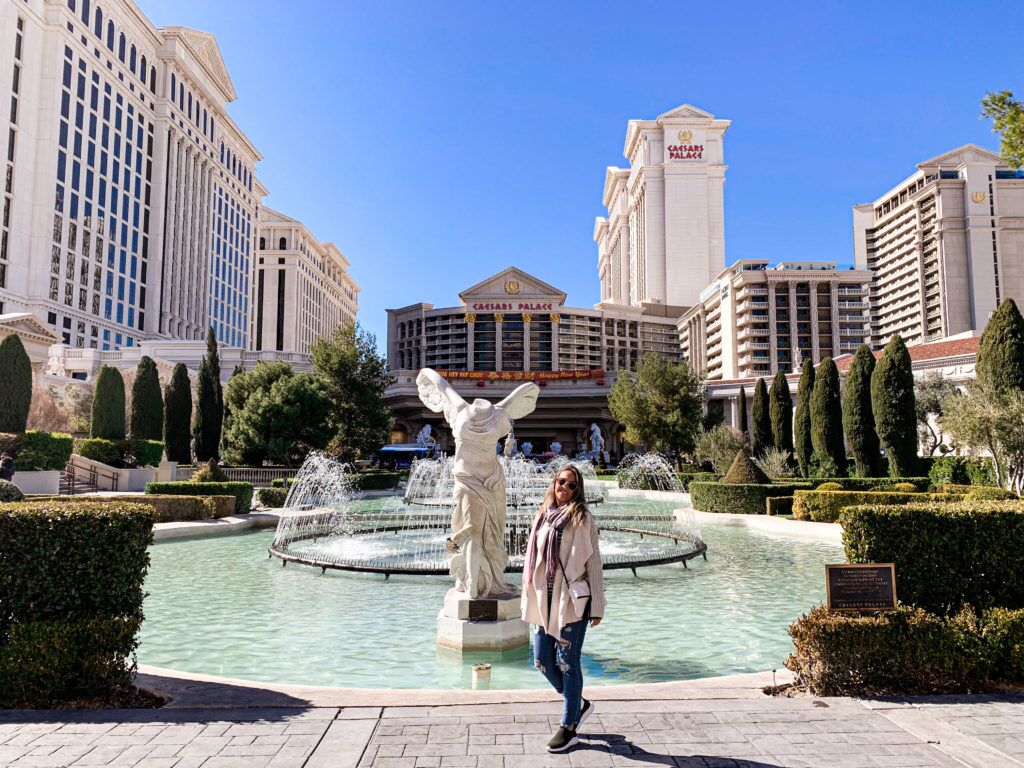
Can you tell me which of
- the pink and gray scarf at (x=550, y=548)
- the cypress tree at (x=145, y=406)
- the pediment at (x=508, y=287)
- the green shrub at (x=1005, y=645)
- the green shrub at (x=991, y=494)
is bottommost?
the green shrub at (x=1005, y=645)

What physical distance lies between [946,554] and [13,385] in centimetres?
3408

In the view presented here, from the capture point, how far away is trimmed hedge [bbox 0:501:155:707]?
5.13m

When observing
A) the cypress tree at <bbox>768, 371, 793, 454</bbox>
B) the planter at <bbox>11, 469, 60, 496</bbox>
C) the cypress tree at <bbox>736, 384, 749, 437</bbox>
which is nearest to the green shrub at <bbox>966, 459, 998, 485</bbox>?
the cypress tree at <bbox>768, 371, 793, 454</bbox>

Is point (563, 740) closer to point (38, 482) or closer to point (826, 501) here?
point (826, 501)

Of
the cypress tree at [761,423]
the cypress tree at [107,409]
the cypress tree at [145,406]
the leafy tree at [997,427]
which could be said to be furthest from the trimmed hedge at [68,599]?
the cypress tree at [761,423]

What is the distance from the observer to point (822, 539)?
17.8 meters

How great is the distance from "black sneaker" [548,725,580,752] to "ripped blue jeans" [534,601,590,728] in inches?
2.1

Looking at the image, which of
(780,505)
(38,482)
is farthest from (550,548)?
(38,482)

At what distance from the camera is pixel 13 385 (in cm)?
2867

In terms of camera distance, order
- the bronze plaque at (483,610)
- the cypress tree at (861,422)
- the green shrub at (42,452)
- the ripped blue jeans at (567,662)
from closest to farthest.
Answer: the ripped blue jeans at (567,662), the bronze plaque at (483,610), the green shrub at (42,452), the cypress tree at (861,422)

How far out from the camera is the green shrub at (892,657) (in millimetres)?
5430

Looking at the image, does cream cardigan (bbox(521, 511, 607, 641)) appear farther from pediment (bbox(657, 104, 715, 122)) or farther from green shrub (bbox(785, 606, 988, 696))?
pediment (bbox(657, 104, 715, 122))

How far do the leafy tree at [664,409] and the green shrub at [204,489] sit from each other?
27.3m

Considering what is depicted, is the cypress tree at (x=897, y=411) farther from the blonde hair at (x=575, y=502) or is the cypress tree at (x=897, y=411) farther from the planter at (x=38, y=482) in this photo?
the planter at (x=38, y=482)
